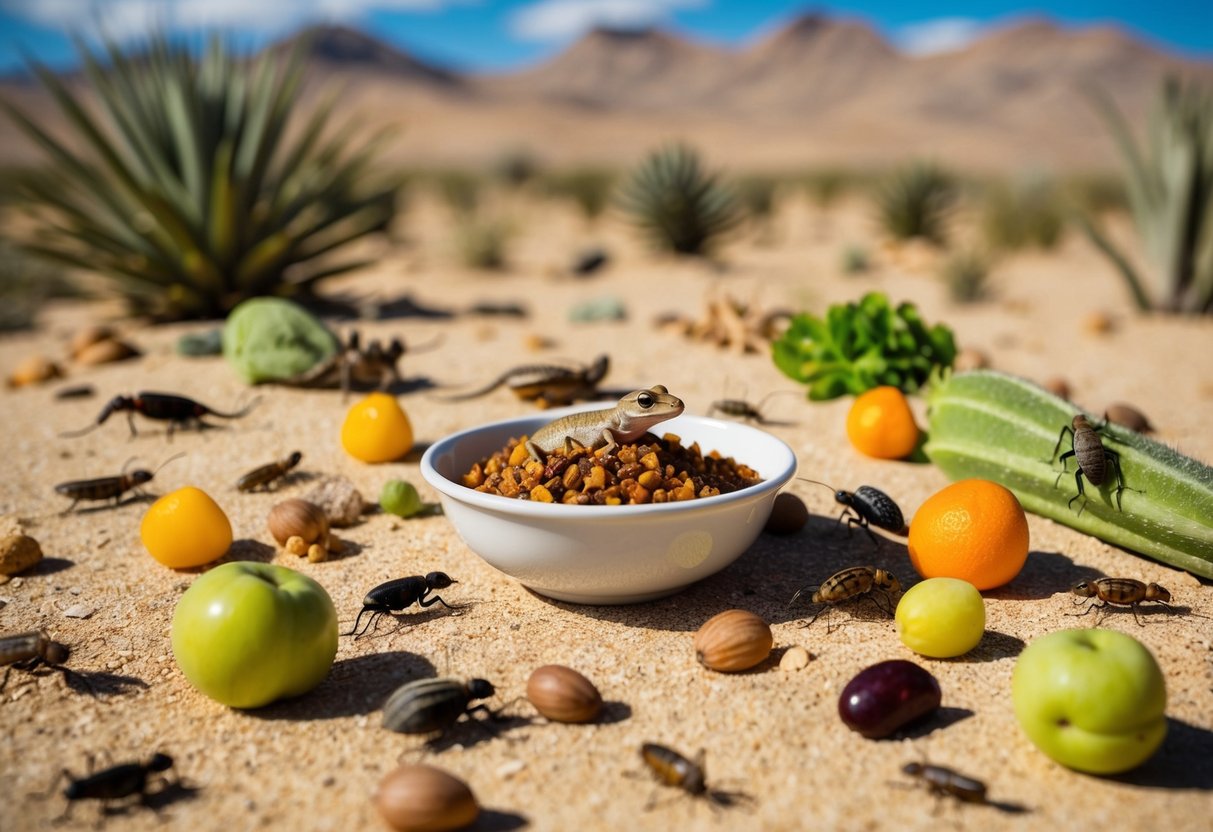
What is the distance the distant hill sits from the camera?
215ft

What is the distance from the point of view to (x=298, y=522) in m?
3.65

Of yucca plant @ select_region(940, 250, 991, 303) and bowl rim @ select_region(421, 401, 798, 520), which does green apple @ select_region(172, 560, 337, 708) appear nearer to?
bowl rim @ select_region(421, 401, 798, 520)

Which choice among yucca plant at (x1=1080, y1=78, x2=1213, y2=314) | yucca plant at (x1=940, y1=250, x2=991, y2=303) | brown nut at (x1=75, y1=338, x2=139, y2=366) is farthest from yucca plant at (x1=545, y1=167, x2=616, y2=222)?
brown nut at (x1=75, y1=338, x2=139, y2=366)

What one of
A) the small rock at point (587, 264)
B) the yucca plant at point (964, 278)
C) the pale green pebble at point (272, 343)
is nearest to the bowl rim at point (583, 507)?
the pale green pebble at point (272, 343)

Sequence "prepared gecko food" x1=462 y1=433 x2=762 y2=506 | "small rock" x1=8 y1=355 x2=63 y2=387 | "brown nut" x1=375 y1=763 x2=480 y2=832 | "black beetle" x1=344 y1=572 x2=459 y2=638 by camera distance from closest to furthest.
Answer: "brown nut" x1=375 y1=763 x2=480 y2=832 → "prepared gecko food" x1=462 y1=433 x2=762 y2=506 → "black beetle" x1=344 y1=572 x2=459 y2=638 → "small rock" x1=8 y1=355 x2=63 y2=387

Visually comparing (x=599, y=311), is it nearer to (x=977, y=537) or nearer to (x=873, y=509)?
(x=873, y=509)

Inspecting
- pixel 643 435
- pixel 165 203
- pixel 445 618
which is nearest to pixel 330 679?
pixel 445 618

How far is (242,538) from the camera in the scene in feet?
12.8

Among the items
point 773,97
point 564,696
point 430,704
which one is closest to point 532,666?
point 564,696

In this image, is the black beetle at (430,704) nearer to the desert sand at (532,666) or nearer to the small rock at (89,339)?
the desert sand at (532,666)

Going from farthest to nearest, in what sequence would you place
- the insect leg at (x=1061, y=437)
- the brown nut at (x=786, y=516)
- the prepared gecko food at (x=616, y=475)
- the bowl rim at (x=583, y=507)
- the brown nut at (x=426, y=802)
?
the brown nut at (x=786, y=516) → the insect leg at (x=1061, y=437) → the prepared gecko food at (x=616, y=475) → the bowl rim at (x=583, y=507) → the brown nut at (x=426, y=802)

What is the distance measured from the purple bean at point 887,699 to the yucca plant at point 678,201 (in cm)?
945

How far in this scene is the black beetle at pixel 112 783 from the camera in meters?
2.13

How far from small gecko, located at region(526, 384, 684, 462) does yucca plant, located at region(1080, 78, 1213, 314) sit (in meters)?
6.17
